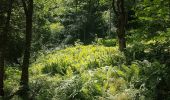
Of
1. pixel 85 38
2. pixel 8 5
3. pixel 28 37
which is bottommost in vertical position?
pixel 85 38

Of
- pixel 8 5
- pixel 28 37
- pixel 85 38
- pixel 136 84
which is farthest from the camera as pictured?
pixel 85 38

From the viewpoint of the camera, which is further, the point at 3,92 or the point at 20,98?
the point at 3,92

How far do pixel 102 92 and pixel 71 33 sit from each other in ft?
145

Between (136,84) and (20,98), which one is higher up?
(136,84)

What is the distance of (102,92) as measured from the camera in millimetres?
12562

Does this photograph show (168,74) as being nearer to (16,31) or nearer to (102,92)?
(102,92)

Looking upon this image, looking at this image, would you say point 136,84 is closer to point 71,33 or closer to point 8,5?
point 8,5

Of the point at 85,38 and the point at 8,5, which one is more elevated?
the point at 8,5

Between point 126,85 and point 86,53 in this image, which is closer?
point 126,85

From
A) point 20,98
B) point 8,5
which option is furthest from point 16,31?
point 20,98

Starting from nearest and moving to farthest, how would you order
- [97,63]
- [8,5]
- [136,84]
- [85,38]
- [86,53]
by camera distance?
[136,84], [8,5], [97,63], [86,53], [85,38]

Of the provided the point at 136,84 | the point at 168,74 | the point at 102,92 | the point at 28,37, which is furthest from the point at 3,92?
the point at 168,74

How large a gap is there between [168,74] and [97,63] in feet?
26.1

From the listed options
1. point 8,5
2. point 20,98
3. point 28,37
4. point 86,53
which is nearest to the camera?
point 20,98
